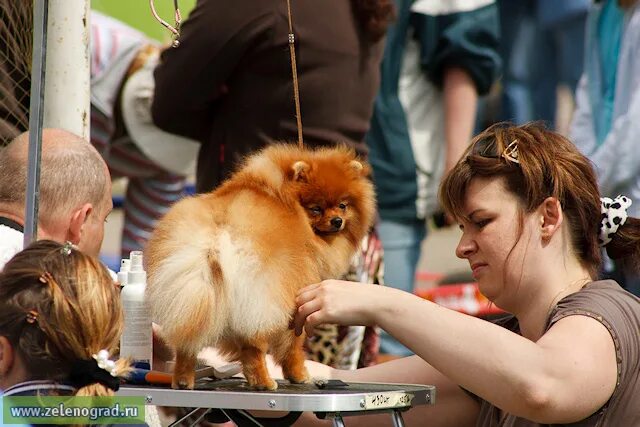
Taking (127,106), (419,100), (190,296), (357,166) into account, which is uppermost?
(419,100)

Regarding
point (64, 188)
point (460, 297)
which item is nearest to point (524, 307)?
point (64, 188)

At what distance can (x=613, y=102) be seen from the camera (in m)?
4.63

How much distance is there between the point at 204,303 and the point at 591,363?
2.42 ft

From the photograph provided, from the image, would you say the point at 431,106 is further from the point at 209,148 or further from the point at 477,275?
the point at 477,275

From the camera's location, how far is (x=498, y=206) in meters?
2.30

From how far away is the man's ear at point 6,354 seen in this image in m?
1.76

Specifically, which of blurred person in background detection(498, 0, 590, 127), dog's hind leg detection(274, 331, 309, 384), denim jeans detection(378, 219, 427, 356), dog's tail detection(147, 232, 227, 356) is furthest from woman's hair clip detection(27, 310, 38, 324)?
blurred person in background detection(498, 0, 590, 127)

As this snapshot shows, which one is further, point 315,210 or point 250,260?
point 315,210

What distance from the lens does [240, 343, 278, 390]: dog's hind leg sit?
81.6 inches

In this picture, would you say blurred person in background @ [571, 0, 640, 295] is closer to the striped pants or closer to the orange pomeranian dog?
the striped pants

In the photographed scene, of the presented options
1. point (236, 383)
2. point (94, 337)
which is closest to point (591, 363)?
point (236, 383)

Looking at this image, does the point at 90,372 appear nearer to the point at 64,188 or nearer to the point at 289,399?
the point at 289,399

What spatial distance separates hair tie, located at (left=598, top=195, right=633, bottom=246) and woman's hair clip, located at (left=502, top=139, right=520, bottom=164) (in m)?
0.22

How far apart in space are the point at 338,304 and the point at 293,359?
195 millimetres
